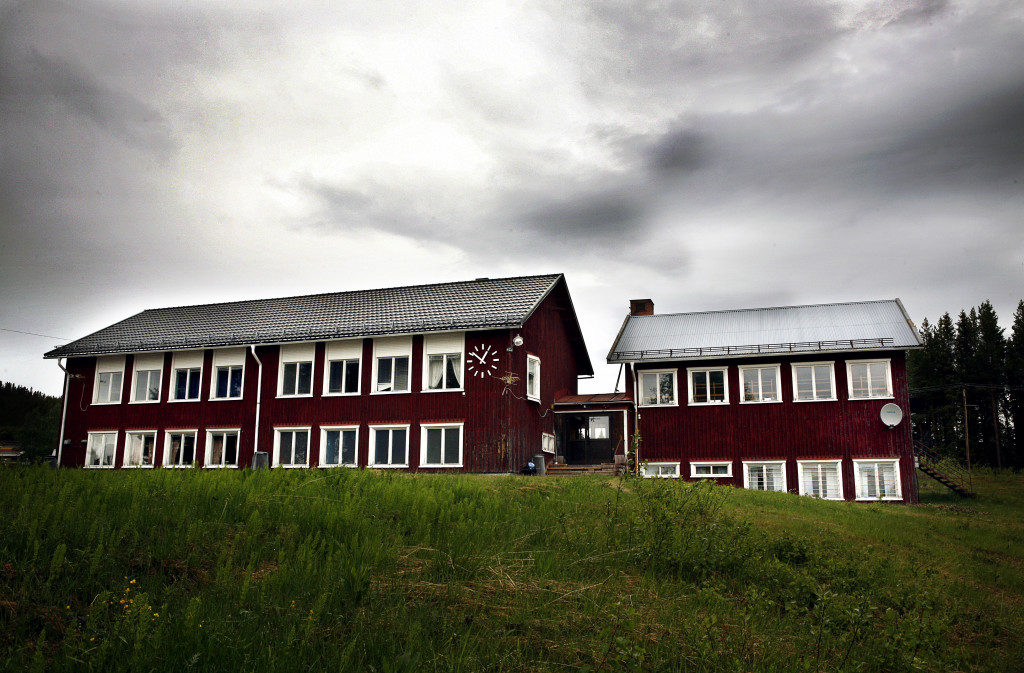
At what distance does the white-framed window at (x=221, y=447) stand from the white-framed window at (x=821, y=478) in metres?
20.5

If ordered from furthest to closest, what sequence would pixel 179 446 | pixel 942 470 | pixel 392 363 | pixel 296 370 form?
pixel 942 470 → pixel 179 446 → pixel 296 370 → pixel 392 363

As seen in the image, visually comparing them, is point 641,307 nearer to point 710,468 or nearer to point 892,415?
point 710,468

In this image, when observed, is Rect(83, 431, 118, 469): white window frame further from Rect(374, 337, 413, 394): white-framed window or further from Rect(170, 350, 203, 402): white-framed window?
Rect(374, 337, 413, 394): white-framed window

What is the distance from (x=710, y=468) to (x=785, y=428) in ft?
10.2

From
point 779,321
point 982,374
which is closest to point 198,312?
point 779,321

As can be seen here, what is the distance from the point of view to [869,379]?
28.5 m

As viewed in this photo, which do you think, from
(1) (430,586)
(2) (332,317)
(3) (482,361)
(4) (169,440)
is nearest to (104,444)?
(4) (169,440)

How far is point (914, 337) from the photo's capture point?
2864cm

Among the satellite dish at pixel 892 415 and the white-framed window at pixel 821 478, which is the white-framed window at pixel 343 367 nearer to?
A: the white-framed window at pixel 821 478

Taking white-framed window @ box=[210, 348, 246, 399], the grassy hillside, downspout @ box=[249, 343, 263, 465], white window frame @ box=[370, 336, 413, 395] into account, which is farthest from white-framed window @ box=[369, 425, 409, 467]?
the grassy hillside

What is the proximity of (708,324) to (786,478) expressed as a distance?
7522mm

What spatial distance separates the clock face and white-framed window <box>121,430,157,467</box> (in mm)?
13358

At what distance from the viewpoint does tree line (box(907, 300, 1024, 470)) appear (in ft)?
197

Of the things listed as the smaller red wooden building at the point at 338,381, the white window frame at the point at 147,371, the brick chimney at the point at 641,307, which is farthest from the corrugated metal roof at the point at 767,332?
the white window frame at the point at 147,371
